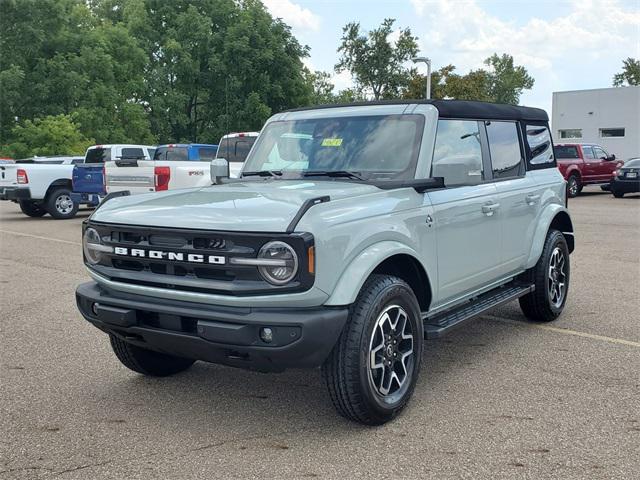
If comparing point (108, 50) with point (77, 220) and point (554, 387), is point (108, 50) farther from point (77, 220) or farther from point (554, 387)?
point (554, 387)

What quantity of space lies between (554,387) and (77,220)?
14680mm

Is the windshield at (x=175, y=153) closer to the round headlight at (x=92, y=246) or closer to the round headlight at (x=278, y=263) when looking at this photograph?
the round headlight at (x=92, y=246)

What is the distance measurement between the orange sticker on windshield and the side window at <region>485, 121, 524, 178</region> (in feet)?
4.42

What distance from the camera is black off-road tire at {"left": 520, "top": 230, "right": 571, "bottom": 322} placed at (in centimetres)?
596

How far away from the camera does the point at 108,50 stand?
4291 centimetres

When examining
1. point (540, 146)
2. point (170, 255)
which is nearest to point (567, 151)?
point (540, 146)

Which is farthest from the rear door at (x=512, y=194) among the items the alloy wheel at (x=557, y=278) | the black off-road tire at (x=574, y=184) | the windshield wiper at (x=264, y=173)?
the black off-road tire at (x=574, y=184)

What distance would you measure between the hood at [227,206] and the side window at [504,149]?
1.66 meters

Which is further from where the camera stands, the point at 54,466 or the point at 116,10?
the point at 116,10

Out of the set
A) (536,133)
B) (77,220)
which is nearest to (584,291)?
(536,133)

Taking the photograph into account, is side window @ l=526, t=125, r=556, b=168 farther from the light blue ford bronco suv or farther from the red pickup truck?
the red pickup truck

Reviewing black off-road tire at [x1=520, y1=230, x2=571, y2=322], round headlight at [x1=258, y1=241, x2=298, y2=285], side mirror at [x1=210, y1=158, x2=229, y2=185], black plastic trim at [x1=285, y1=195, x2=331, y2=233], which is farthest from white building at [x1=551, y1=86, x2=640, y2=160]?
round headlight at [x1=258, y1=241, x2=298, y2=285]

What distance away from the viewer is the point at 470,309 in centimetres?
492

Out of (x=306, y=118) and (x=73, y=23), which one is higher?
(x=73, y=23)
